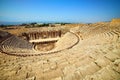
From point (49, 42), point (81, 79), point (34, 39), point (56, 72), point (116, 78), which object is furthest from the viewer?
point (34, 39)

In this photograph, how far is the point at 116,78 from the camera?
318 centimetres

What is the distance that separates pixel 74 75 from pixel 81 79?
425 mm

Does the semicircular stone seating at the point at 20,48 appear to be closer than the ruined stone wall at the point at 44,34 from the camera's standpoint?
Yes

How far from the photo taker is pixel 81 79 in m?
3.71

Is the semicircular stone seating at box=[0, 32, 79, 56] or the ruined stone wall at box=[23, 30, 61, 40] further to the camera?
the ruined stone wall at box=[23, 30, 61, 40]

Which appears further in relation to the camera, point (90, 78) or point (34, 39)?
point (34, 39)

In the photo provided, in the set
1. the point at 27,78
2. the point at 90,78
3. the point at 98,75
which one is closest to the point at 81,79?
the point at 90,78

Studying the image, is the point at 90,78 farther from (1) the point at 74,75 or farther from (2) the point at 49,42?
(2) the point at 49,42

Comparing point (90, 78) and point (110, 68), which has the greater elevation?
point (110, 68)

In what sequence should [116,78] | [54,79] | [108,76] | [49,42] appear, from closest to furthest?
[116,78]
[108,76]
[54,79]
[49,42]

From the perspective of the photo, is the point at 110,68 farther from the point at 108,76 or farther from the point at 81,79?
the point at 81,79

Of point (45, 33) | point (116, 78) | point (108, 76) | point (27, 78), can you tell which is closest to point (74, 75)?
point (108, 76)

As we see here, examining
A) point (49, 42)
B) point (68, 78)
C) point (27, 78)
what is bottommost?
point (49, 42)

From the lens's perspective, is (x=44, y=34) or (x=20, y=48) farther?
(x=44, y=34)
